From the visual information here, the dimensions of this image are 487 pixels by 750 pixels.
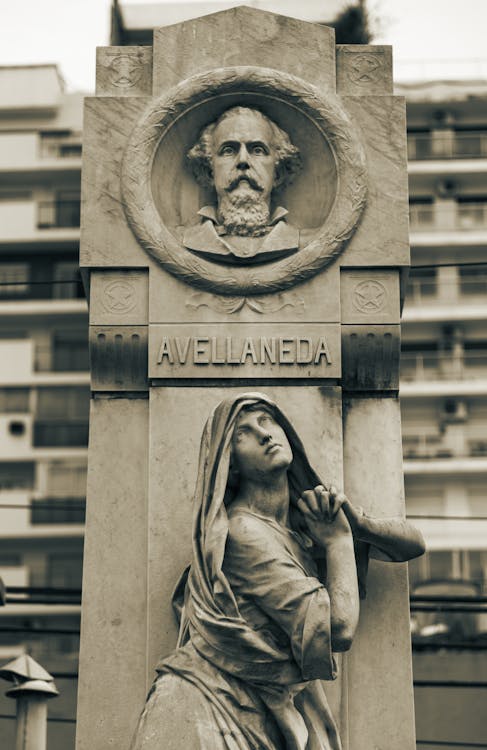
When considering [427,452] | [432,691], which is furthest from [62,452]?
[432,691]

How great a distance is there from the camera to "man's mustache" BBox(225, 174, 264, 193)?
1482cm

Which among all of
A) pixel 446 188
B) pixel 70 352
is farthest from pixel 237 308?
pixel 446 188

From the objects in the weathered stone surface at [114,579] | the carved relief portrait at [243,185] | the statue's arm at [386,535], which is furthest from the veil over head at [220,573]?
the carved relief portrait at [243,185]

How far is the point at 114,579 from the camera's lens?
1417 centimetres

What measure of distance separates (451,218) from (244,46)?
43.6 metres

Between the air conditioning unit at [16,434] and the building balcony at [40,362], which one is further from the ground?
the building balcony at [40,362]

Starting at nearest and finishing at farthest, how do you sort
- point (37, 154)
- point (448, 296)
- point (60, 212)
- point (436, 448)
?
point (436, 448) < point (448, 296) < point (60, 212) < point (37, 154)

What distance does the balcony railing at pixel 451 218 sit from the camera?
A: 5803 cm

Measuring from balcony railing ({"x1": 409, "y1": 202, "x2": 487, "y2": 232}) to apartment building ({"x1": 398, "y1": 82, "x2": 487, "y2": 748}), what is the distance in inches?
1.2

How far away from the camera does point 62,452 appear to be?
56.2 metres

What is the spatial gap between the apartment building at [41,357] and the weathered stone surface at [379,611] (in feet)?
116

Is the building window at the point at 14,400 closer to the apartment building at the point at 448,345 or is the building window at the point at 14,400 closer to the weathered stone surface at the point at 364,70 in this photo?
the apartment building at the point at 448,345

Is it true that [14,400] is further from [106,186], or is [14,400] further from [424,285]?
[106,186]

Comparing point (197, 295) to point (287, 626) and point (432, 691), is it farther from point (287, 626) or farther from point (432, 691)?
point (432, 691)
